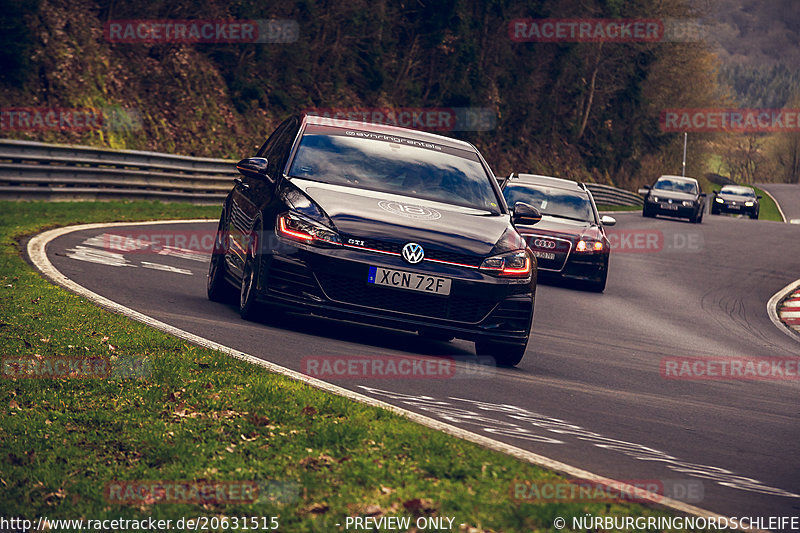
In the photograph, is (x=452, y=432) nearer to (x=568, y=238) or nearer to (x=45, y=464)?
(x=45, y=464)

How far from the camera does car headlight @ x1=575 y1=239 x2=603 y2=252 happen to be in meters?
17.3

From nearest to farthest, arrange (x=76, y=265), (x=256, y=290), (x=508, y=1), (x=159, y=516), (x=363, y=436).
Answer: (x=159, y=516), (x=363, y=436), (x=256, y=290), (x=76, y=265), (x=508, y=1)

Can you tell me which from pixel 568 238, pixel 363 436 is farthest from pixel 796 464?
pixel 568 238

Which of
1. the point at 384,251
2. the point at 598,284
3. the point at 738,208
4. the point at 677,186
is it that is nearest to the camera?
the point at 384,251

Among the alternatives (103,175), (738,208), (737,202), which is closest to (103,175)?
(103,175)

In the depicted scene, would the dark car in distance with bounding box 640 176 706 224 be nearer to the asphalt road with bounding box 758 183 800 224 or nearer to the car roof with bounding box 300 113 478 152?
the asphalt road with bounding box 758 183 800 224

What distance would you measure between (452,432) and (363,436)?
0.54 metres

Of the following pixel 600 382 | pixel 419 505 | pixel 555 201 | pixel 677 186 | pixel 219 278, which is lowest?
pixel 600 382

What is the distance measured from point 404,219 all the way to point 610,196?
4368 centimetres

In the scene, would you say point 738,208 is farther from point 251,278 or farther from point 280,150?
point 251,278

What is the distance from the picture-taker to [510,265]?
8656 millimetres

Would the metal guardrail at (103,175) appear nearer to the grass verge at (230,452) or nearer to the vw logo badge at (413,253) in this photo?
the vw logo badge at (413,253)

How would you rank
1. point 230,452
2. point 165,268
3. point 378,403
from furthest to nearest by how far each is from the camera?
point 165,268
point 378,403
point 230,452

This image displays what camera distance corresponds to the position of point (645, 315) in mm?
15148
